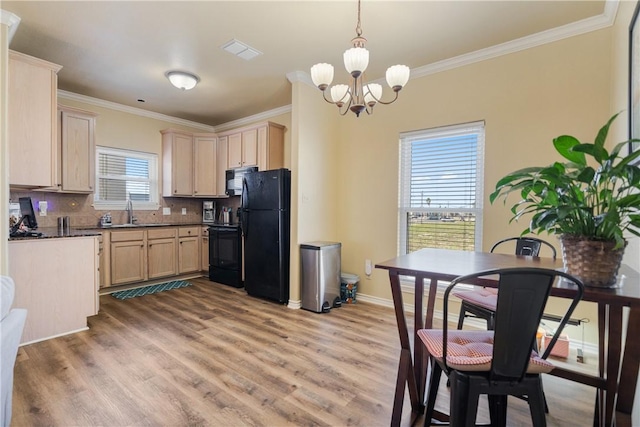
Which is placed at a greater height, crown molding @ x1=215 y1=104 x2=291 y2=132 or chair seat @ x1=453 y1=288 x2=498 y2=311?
crown molding @ x1=215 y1=104 x2=291 y2=132

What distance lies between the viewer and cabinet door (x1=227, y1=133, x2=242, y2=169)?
4781mm

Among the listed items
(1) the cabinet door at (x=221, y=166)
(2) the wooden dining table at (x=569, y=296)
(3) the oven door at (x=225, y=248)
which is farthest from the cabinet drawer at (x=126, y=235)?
(2) the wooden dining table at (x=569, y=296)

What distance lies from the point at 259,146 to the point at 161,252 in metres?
2.16

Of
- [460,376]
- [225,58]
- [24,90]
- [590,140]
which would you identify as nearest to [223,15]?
[225,58]

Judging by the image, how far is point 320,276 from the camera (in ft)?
11.4

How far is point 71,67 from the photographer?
3363mm

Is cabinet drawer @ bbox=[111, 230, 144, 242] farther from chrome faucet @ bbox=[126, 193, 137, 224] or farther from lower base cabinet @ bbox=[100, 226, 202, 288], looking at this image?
chrome faucet @ bbox=[126, 193, 137, 224]

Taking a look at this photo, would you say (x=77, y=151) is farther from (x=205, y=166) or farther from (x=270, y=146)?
(x=270, y=146)

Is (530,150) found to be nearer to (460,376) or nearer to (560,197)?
(560,197)

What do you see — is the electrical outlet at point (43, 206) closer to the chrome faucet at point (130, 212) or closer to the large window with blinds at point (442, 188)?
the chrome faucet at point (130, 212)

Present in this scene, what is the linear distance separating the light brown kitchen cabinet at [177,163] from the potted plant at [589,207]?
15.7 ft

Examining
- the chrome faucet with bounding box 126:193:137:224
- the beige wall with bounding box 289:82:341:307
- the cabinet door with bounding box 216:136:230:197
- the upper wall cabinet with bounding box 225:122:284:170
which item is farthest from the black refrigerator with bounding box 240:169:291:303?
the chrome faucet with bounding box 126:193:137:224

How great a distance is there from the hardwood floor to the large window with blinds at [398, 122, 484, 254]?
1.03 meters

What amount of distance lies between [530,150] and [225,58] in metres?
3.08
